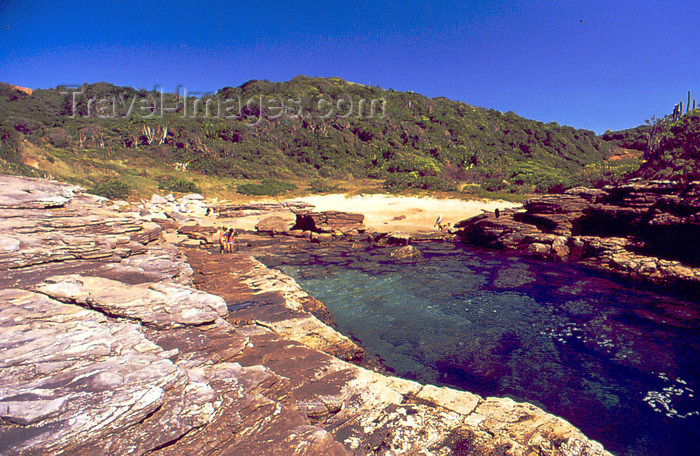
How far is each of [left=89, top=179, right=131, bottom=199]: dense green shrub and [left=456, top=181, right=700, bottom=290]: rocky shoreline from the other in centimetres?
2375

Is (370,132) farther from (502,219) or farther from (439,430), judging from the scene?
(439,430)

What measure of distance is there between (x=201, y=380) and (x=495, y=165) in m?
48.0

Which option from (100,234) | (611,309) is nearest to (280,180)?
(100,234)

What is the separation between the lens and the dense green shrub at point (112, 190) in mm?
22328

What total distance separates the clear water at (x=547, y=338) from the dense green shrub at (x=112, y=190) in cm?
1843

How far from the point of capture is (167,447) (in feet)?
7.43

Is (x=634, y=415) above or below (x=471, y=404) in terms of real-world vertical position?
below

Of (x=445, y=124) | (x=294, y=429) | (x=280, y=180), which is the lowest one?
(x=294, y=429)

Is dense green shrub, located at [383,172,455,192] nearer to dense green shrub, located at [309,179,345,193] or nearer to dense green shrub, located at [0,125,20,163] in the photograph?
dense green shrub, located at [309,179,345,193]

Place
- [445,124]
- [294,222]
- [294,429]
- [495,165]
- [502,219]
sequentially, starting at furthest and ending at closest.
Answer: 1. [445,124]
2. [495,165]
3. [294,222]
4. [502,219]
5. [294,429]

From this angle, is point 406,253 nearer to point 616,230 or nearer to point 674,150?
point 616,230

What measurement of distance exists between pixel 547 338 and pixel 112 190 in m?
27.1

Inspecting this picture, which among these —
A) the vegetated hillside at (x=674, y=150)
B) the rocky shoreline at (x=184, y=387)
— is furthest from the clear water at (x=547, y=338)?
the vegetated hillside at (x=674, y=150)

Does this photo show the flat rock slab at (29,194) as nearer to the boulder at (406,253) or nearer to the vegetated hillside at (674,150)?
the boulder at (406,253)
